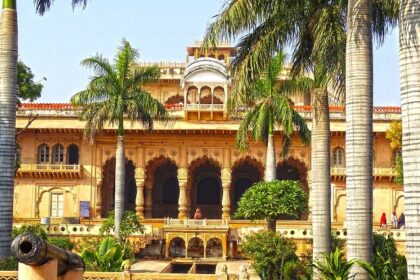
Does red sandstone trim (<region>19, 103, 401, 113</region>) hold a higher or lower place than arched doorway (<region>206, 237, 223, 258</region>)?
higher

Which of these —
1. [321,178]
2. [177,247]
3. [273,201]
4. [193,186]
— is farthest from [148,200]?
[321,178]

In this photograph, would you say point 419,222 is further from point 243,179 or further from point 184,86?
point 243,179

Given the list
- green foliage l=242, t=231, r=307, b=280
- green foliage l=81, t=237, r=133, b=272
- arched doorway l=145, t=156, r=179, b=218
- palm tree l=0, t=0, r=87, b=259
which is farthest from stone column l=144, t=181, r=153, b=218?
palm tree l=0, t=0, r=87, b=259

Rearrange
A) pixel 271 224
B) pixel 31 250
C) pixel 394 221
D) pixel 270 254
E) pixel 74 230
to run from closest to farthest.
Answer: pixel 31 250 < pixel 270 254 < pixel 271 224 < pixel 74 230 < pixel 394 221

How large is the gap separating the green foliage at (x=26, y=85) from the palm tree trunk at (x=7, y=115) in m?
11.9

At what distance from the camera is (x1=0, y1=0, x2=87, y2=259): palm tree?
12500 millimetres

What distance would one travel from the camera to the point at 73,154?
34.5 metres

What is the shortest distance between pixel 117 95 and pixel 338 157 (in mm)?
15817

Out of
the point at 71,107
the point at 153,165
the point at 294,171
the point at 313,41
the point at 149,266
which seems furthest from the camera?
the point at 294,171

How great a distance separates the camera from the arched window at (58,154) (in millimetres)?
34125

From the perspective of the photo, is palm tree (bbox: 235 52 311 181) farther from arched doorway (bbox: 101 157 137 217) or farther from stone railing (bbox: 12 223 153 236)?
arched doorway (bbox: 101 157 137 217)

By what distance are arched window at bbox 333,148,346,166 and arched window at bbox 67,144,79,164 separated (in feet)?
45.5

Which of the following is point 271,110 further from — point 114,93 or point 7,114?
point 7,114

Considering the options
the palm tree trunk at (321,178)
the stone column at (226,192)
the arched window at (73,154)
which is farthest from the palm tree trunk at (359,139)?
the arched window at (73,154)
